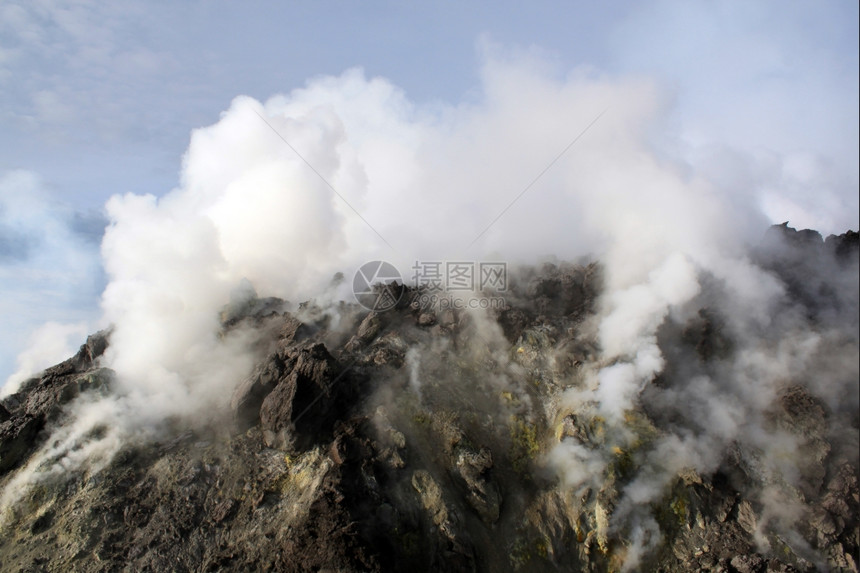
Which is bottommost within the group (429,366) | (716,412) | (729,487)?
(729,487)

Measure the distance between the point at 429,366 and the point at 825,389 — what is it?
25.0m

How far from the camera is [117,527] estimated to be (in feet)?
78.9

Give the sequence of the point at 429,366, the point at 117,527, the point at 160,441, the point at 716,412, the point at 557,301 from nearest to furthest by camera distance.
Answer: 1. the point at 117,527
2. the point at 160,441
3. the point at 716,412
4. the point at 429,366
5. the point at 557,301

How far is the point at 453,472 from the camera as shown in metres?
27.5

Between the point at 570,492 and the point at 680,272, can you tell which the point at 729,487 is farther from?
the point at 680,272

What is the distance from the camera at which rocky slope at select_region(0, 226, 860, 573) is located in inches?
930

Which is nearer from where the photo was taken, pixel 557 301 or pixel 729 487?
pixel 729 487

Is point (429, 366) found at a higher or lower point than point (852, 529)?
higher

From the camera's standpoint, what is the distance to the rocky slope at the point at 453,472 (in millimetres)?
23609

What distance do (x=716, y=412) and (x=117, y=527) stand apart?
3395 centimetres

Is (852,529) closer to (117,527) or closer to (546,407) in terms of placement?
(546,407)

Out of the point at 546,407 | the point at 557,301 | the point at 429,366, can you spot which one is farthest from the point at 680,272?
the point at 429,366

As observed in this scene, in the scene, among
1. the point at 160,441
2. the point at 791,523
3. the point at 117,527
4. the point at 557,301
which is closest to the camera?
the point at 117,527

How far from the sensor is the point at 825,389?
101 feet
